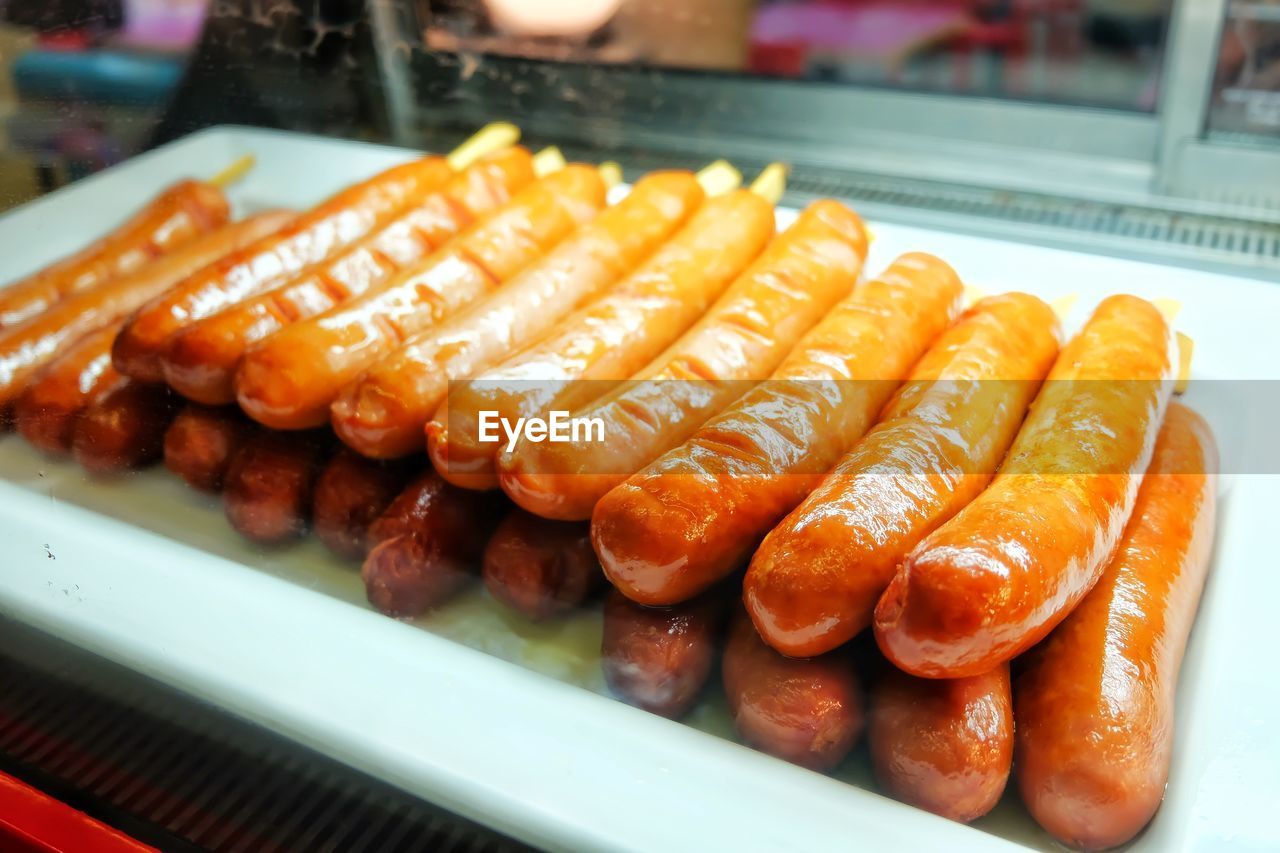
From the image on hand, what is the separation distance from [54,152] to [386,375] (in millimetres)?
870

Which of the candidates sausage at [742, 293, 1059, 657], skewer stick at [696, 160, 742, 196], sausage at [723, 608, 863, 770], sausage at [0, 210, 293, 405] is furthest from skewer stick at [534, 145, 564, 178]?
sausage at [723, 608, 863, 770]

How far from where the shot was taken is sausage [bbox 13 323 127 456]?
7.21 feet

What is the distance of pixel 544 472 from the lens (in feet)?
6.08

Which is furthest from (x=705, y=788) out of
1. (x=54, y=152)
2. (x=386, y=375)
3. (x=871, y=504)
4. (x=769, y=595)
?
(x=54, y=152)

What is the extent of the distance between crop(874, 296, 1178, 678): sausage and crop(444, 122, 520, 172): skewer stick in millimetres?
1904

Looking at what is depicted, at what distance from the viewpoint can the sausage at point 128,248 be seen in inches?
101

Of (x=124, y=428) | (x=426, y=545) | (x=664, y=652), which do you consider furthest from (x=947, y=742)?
(x=124, y=428)

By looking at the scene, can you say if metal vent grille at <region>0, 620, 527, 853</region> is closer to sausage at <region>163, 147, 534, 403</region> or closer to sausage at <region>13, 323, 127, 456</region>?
sausage at <region>13, 323, 127, 456</region>

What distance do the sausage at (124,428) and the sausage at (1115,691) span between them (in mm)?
1824

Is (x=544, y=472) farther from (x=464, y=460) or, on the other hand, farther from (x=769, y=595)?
(x=769, y=595)

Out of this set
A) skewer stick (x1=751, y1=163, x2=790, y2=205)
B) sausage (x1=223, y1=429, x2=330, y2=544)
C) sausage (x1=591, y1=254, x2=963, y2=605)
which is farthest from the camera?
skewer stick (x1=751, y1=163, x2=790, y2=205)

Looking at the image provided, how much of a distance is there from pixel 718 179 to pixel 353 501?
151 cm

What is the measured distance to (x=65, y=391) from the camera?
229 centimetres

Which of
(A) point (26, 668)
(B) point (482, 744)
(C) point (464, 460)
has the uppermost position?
(C) point (464, 460)
